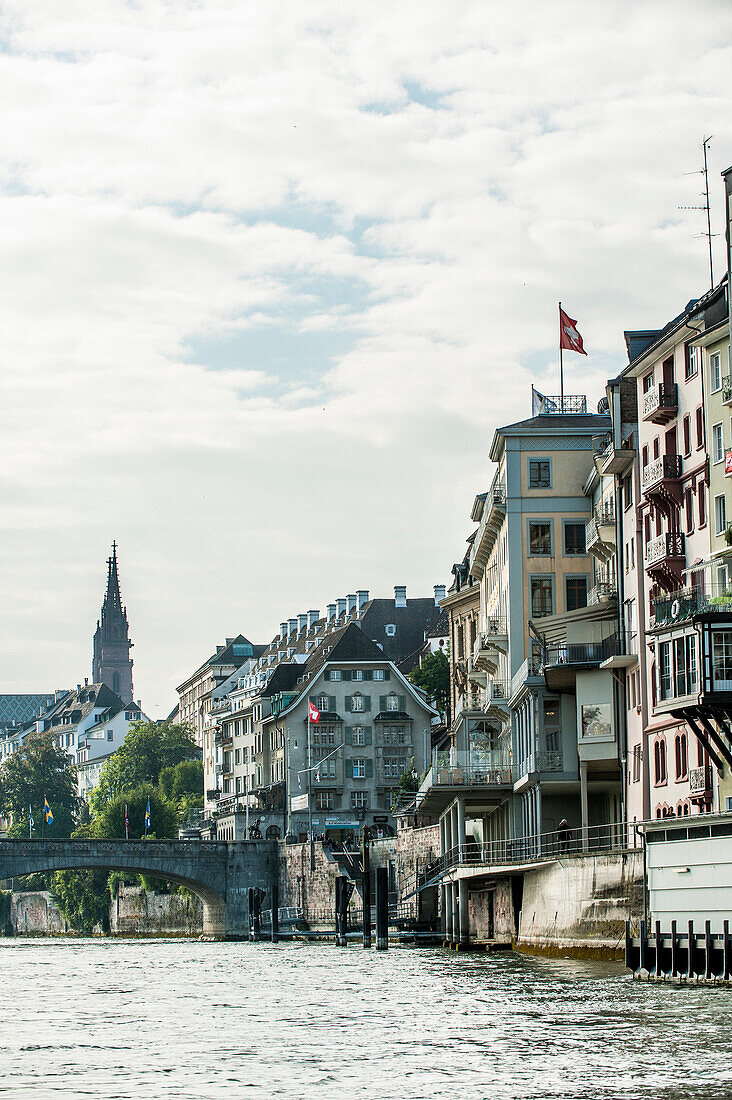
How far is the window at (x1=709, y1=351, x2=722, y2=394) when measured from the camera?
57.3m

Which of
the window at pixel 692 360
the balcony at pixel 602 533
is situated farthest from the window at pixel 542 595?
the window at pixel 692 360

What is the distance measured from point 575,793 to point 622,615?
29.7 feet

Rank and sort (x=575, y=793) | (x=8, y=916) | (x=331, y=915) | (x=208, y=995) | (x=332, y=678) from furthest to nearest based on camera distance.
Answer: (x=8, y=916), (x=332, y=678), (x=331, y=915), (x=575, y=793), (x=208, y=995)

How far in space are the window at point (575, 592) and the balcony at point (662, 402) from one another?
18076 mm

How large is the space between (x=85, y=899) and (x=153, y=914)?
528 inches

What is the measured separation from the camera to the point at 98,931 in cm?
15725

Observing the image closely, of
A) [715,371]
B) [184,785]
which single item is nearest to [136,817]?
[184,785]

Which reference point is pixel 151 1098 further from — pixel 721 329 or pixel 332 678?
pixel 332 678

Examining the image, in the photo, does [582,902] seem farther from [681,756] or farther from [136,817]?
[136,817]

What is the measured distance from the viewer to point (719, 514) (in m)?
57.5

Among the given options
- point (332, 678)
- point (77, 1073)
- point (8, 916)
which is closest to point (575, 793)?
point (77, 1073)

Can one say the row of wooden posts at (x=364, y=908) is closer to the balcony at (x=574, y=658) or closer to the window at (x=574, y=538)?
the balcony at (x=574, y=658)

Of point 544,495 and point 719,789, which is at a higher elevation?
point 544,495

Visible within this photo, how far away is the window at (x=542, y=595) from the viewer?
262 feet
